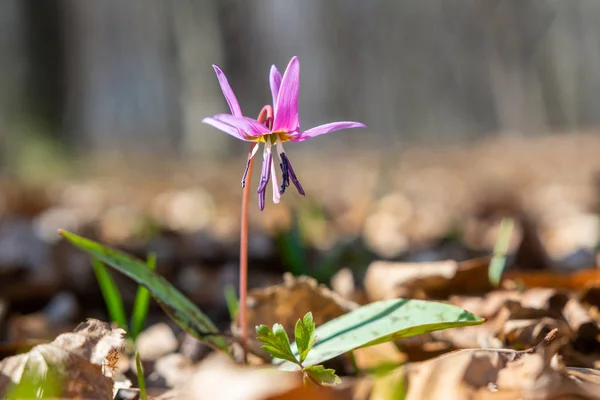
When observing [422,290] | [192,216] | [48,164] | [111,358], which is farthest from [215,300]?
[48,164]

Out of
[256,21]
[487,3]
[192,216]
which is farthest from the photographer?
[487,3]

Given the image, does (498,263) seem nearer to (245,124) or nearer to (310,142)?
(245,124)

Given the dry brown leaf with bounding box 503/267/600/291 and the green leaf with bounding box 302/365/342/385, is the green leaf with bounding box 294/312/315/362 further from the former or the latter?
the dry brown leaf with bounding box 503/267/600/291

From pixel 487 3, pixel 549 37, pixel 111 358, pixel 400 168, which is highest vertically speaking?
pixel 487 3

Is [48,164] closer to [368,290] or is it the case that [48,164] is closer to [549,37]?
[368,290]

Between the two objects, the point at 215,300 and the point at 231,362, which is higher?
the point at 231,362

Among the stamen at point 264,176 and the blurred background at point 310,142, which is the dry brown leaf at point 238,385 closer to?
the stamen at point 264,176

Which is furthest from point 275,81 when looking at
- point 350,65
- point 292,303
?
point 350,65
